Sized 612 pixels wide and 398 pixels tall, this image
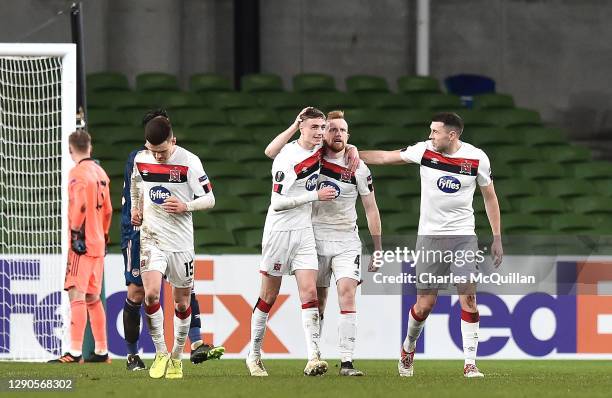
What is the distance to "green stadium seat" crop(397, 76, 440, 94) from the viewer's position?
19.5 m

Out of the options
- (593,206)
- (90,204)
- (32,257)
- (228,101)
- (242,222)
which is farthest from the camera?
(228,101)

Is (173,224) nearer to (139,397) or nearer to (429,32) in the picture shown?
(139,397)

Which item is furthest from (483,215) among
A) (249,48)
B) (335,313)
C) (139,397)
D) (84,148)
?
(139,397)

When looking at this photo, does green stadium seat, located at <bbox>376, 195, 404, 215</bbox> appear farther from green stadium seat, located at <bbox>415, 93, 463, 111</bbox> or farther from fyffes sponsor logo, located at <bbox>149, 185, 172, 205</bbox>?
fyffes sponsor logo, located at <bbox>149, 185, 172, 205</bbox>

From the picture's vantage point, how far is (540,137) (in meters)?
19.1

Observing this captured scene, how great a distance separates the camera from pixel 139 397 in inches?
331

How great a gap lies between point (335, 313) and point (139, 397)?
5.81 meters

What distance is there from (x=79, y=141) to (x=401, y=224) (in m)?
5.70

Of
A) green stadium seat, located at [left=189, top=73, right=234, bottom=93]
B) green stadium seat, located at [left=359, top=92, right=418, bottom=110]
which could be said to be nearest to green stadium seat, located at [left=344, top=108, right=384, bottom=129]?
green stadium seat, located at [left=359, top=92, right=418, bottom=110]

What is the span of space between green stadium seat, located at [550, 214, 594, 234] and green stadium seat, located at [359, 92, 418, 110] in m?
3.16

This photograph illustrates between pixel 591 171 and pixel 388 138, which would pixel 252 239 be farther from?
pixel 591 171

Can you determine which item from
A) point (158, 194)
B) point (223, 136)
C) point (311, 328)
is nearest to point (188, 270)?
point (158, 194)

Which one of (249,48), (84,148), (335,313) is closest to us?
(84,148)

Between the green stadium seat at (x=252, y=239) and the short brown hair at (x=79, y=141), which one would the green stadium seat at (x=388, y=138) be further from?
the short brown hair at (x=79, y=141)
